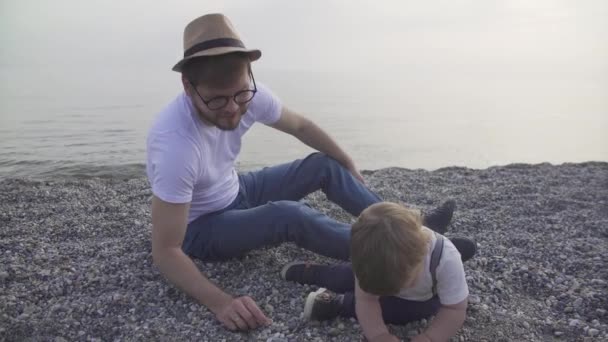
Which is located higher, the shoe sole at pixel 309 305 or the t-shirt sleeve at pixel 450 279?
the t-shirt sleeve at pixel 450 279

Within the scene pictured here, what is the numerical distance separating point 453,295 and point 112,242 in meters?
3.32

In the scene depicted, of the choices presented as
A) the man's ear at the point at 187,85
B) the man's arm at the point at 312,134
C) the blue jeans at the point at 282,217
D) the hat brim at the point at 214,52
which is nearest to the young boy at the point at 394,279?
the blue jeans at the point at 282,217

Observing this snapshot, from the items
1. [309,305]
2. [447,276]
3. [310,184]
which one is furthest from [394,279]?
[310,184]

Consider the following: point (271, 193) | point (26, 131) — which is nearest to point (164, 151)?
point (271, 193)

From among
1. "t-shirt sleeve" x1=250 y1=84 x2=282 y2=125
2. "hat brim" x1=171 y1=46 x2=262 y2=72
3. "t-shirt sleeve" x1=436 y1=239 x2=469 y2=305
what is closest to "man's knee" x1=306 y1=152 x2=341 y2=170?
"t-shirt sleeve" x1=250 y1=84 x2=282 y2=125

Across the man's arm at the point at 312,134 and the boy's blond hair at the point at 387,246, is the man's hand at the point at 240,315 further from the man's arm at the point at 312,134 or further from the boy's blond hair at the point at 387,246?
the man's arm at the point at 312,134

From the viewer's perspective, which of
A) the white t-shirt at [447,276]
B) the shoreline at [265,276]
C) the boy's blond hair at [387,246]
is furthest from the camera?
the shoreline at [265,276]

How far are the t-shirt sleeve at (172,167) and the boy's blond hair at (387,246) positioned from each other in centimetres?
112

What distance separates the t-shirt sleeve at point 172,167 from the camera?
290cm

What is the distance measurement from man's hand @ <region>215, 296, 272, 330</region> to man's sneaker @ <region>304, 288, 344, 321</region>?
292 millimetres

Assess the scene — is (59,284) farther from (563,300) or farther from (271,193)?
(563,300)

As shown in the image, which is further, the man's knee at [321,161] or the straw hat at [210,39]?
the man's knee at [321,161]

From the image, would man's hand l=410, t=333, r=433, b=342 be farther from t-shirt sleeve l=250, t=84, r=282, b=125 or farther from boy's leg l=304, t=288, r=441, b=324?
t-shirt sleeve l=250, t=84, r=282, b=125

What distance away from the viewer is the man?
2.91 meters
